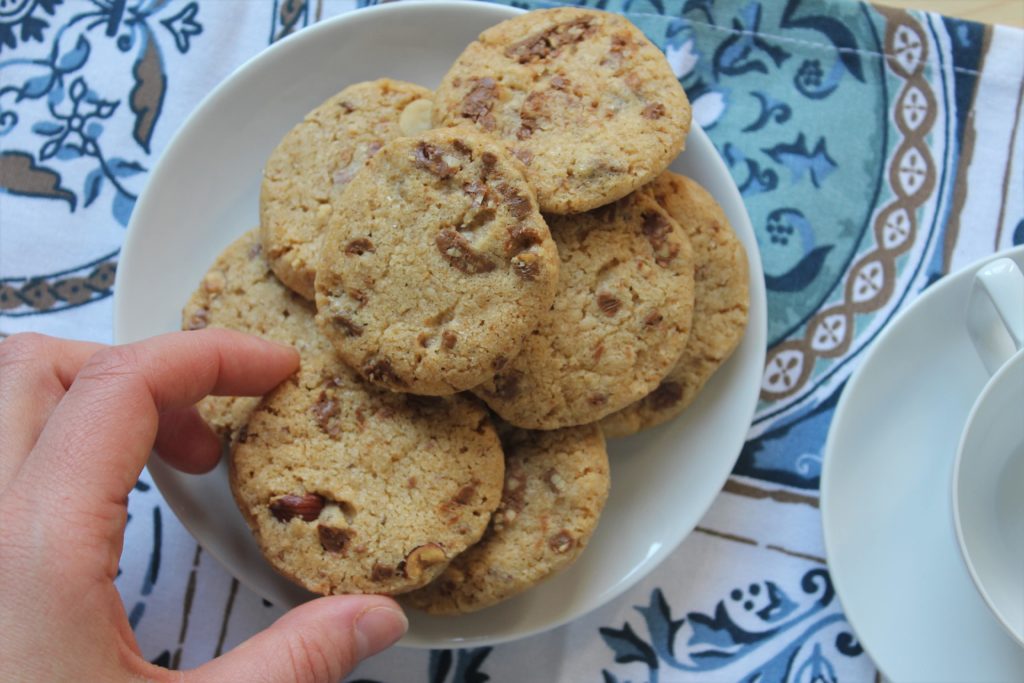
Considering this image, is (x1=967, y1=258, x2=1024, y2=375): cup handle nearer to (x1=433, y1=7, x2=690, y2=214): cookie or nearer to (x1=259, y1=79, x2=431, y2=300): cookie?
(x1=433, y1=7, x2=690, y2=214): cookie

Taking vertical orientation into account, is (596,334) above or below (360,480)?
above

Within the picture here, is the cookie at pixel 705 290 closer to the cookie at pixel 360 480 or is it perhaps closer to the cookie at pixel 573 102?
the cookie at pixel 573 102

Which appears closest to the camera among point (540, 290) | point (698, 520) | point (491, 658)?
point (540, 290)

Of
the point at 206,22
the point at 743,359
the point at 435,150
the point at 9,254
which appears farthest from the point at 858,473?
the point at 9,254

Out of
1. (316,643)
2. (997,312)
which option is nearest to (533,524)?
(316,643)

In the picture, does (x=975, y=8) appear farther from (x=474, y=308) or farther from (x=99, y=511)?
(x=99, y=511)

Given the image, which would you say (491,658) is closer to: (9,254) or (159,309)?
(159,309)

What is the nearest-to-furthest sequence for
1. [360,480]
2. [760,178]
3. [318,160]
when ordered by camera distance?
[360,480]
[318,160]
[760,178]
